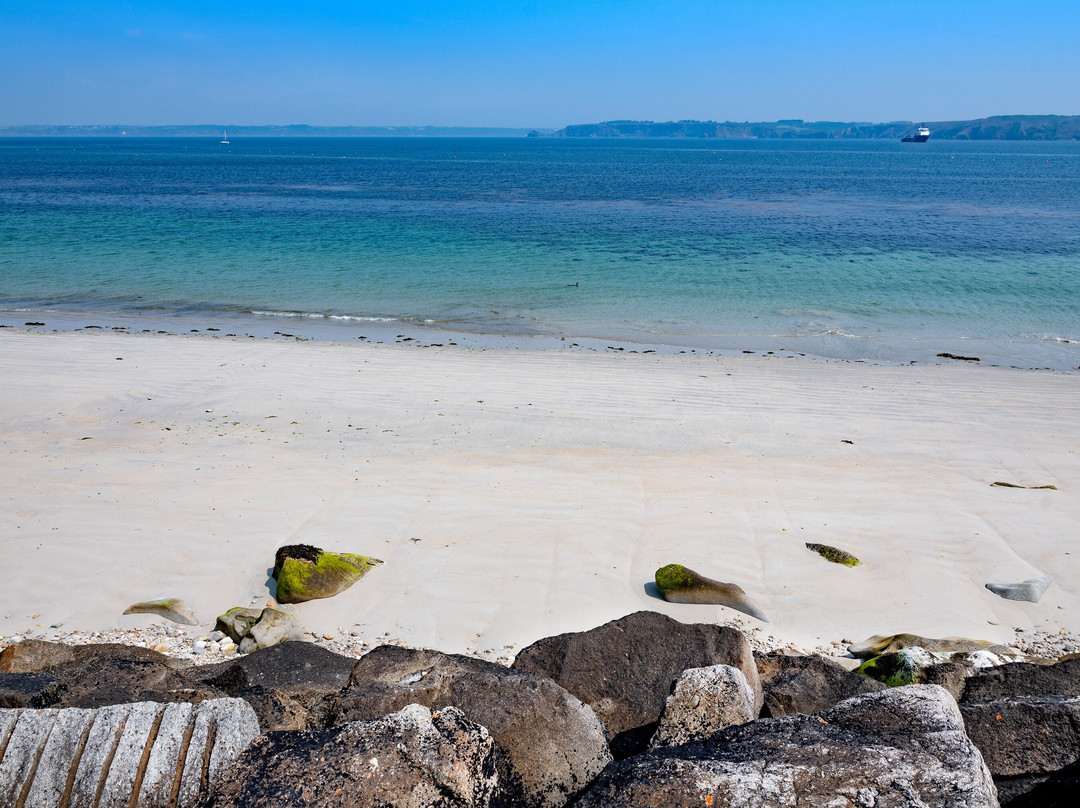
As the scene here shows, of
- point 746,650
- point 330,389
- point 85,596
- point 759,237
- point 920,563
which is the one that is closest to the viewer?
point 746,650

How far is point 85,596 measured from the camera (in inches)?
263

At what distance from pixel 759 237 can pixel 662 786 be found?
3634 centimetres

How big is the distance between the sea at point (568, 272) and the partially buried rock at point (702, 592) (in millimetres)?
11927

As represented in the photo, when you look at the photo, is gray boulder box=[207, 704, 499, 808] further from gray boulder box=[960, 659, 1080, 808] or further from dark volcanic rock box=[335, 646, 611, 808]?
gray boulder box=[960, 659, 1080, 808]

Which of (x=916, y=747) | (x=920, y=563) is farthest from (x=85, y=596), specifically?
(x=920, y=563)

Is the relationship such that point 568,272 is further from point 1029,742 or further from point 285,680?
point 1029,742

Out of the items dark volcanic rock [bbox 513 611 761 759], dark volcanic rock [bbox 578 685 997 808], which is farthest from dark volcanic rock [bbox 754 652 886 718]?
dark volcanic rock [bbox 578 685 997 808]

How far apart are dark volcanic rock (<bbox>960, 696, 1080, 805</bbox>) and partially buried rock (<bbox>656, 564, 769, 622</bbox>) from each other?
123 inches

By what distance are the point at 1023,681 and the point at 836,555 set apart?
11.2 feet

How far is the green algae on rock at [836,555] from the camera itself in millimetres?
7605

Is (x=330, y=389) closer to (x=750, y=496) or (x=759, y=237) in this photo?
(x=750, y=496)

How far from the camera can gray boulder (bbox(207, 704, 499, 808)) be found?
2.79 meters

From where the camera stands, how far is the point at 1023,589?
22.9 ft

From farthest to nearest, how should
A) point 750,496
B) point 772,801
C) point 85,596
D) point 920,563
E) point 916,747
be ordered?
point 750,496 < point 920,563 < point 85,596 < point 916,747 < point 772,801
